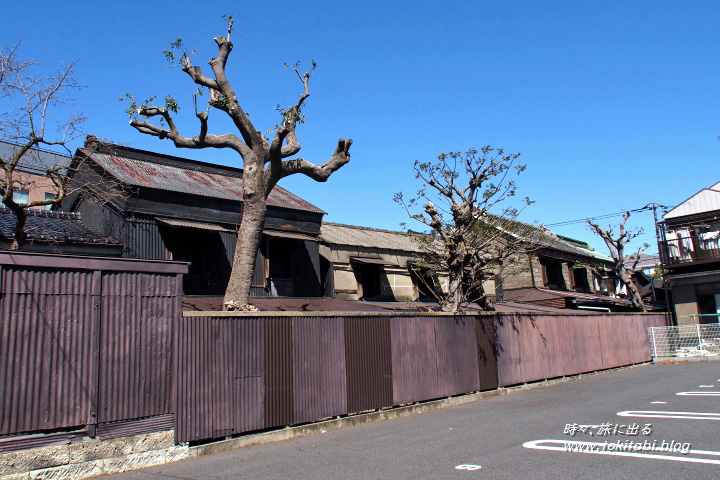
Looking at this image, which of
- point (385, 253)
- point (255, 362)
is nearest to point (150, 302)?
point (255, 362)

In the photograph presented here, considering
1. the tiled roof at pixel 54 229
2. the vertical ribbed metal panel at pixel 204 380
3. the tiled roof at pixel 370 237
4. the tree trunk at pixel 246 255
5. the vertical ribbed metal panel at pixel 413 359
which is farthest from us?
the tiled roof at pixel 370 237

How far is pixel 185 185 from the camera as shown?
1734 centimetres

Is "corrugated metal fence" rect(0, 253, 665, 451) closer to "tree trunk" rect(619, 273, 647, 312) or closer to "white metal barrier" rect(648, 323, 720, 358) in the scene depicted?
"white metal barrier" rect(648, 323, 720, 358)

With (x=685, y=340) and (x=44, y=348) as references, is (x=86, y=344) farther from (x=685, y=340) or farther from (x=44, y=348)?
(x=685, y=340)

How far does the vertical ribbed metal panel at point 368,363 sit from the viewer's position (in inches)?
441

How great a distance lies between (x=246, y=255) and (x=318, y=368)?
2883 mm

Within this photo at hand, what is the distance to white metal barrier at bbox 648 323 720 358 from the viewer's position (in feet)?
74.9

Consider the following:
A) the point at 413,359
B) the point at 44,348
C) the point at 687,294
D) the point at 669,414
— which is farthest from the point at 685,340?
the point at 44,348

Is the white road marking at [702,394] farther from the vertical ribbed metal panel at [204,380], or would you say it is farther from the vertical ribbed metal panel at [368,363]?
the vertical ribbed metal panel at [204,380]

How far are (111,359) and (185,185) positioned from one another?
33.7ft

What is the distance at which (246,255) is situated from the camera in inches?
463

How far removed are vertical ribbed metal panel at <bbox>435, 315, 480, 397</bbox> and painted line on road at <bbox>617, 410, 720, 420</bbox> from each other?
13.1 ft

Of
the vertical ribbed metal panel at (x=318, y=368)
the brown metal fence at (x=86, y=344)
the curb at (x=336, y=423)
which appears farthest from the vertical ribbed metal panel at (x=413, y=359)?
the brown metal fence at (x=86, y=344)

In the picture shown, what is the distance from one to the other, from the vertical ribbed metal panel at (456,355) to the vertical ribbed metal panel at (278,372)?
4.52 m
